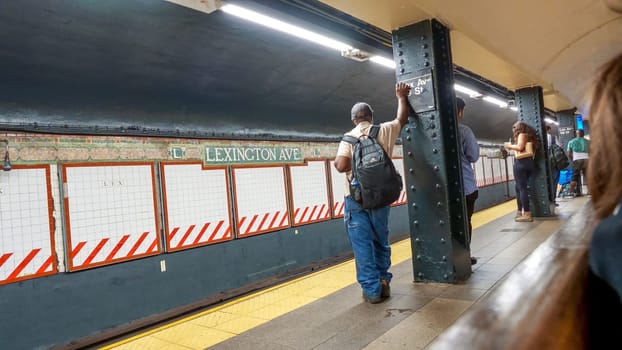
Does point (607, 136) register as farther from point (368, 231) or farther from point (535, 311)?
point (368, 231)

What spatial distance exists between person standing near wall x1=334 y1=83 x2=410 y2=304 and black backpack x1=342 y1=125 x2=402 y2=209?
127 mm

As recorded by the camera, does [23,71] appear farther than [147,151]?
No

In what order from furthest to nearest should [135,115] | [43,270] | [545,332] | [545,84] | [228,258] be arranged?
A: 1. [545,84]
2. [228,258]
3. [135,115]
4. [43,270]
5. [545,332]

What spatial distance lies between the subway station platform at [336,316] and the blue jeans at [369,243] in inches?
8.0

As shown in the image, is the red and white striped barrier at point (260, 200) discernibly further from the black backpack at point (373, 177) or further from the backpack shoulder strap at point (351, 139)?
the black backpack at point (373, 177)

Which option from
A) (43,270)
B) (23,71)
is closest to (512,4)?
(23,71)

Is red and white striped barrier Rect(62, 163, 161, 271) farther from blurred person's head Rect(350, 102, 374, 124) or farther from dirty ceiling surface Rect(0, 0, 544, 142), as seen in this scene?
blurred person's head Rect(350, 102, 374, 124)

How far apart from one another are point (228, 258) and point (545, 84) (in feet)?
21.5

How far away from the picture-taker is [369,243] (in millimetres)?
3186

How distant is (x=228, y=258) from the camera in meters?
5.57

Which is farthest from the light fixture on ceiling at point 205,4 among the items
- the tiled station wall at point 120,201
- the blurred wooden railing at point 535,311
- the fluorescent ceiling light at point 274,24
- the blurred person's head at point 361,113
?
the blurred wooden railing at point 535,311

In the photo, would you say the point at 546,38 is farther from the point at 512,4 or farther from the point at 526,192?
the point at 526,192

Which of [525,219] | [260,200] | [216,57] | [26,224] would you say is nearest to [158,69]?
[216,57]

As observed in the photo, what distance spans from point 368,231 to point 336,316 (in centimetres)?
73
